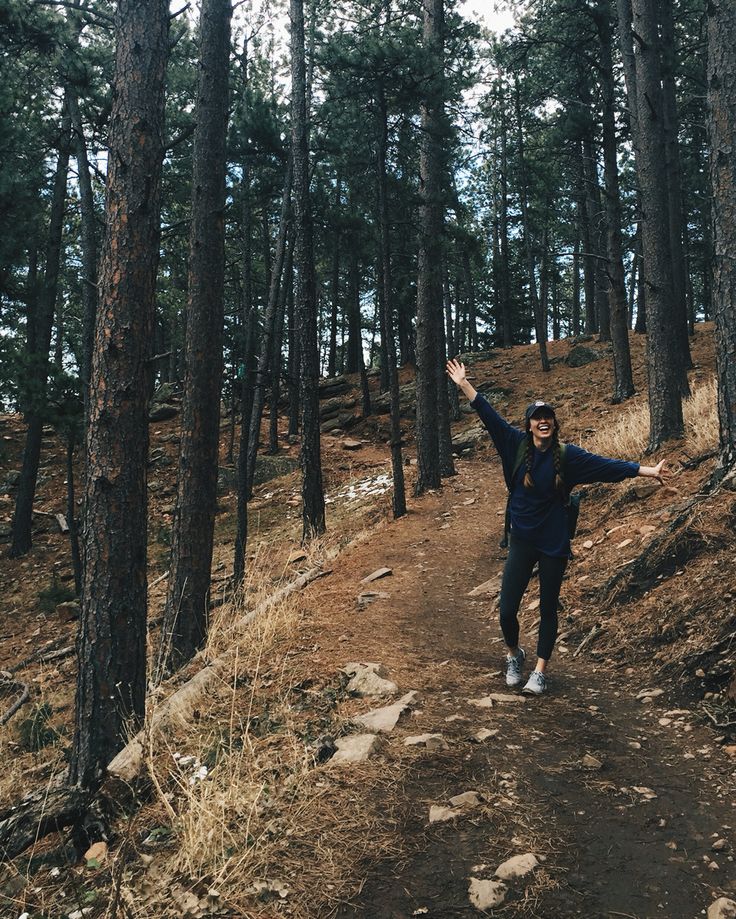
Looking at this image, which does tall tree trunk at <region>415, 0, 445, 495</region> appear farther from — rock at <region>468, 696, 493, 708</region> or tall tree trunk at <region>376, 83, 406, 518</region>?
rock at <region>468, 696, 493, 708</region>

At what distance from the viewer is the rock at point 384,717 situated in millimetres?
3826

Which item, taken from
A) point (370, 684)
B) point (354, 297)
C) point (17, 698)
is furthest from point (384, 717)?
point (354, 297)

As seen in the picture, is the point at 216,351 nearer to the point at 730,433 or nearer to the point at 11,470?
the point at 730,433

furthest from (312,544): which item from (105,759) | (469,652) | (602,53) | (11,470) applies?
(11,470)

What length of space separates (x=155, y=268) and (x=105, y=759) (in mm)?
3537

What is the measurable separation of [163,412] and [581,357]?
18.2m

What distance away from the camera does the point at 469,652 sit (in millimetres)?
5574

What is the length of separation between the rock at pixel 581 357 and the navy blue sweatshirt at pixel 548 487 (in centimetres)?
1989

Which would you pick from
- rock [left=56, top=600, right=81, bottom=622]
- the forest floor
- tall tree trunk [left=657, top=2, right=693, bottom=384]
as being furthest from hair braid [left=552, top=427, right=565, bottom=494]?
rock [left=56, top=600, right=81, bottom=622]

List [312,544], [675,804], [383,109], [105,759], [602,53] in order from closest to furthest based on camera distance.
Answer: [675,804] → [105,759] → [312,544] → [383,109] → [602,53]

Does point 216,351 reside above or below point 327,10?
below

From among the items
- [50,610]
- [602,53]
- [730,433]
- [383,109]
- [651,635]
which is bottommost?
[50,610]

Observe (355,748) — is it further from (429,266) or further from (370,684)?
(429,266)

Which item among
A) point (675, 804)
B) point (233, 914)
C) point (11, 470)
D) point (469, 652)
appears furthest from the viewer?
point (11, 470)
